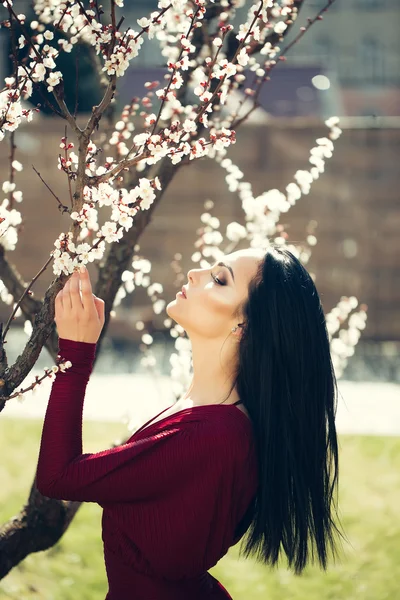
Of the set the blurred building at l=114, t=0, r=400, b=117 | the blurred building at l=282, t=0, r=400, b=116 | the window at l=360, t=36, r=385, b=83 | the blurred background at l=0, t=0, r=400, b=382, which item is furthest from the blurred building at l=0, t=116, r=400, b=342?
the window at l=360, t=36, r=385, b=83

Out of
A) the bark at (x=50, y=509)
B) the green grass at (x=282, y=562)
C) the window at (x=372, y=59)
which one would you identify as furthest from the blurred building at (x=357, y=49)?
the bark at (x=50, y=509)

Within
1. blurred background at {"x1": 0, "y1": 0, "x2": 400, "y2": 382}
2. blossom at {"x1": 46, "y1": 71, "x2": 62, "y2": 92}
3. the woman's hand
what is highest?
blurred background at {"x1": 0, "y1": 0, "x2": 400, "y2": 382}

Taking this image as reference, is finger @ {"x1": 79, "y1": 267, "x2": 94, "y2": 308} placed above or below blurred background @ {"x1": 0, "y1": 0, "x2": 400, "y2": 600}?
below

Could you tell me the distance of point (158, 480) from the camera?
2156mm

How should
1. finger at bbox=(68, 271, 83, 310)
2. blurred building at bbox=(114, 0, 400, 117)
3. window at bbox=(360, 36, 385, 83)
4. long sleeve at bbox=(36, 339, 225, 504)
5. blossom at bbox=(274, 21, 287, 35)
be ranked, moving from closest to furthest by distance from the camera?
1. long sleeve at bbox=(36, 339, 225, 504)
2. finger at bbox=(68, 271, 83, 310)
3. blossom at bbox=(274, 21, 287, 35)
4. blurred building at bbox=(114, 0, 400, 117)
5. window at bbox=(360, 36, 385, 83)

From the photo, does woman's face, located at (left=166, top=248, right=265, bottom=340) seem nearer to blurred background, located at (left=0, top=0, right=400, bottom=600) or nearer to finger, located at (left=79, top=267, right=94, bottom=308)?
finger, located at (left=79, top=267, right=94, bottom=308)

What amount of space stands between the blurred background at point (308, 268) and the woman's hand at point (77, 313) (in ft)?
8.76

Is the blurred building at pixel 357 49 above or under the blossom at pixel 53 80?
above

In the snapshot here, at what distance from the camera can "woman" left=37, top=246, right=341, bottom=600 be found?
2.16 metres

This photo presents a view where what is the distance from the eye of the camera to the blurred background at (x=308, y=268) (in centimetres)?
502

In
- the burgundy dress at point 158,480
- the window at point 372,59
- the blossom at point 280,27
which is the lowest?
the burgundy dress at point 158,480

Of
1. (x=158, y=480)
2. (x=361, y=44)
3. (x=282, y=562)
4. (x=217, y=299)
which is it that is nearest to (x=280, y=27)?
(x=217, y=299)

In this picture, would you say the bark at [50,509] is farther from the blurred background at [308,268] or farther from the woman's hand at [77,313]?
the blurred background at [308,268]

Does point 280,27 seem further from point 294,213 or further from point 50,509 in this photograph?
point 294,213
